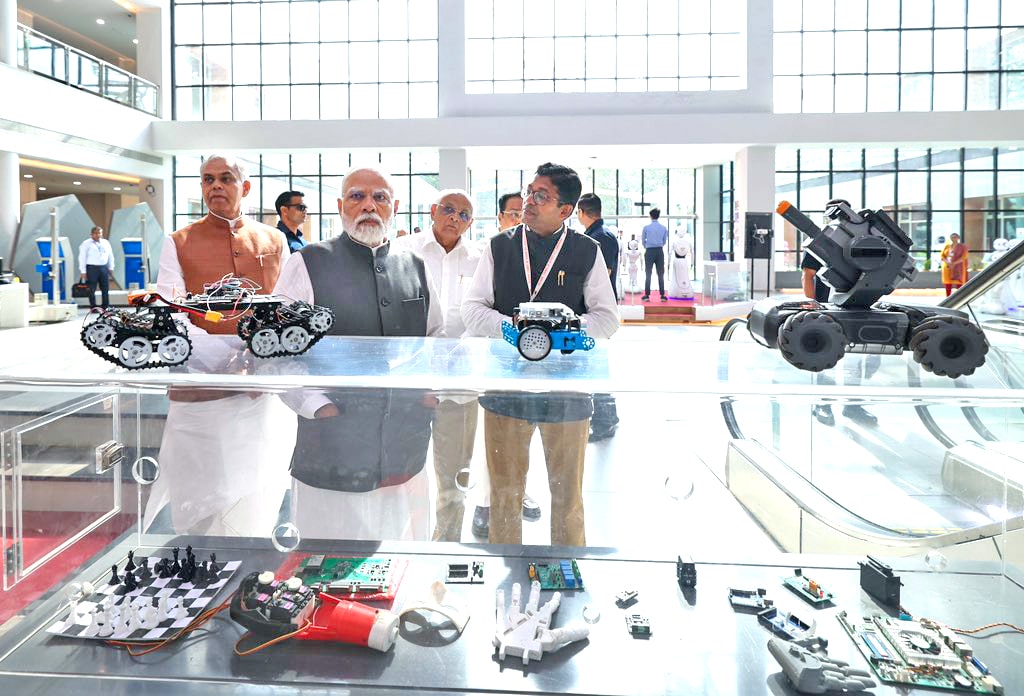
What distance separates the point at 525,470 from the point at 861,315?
973 mm

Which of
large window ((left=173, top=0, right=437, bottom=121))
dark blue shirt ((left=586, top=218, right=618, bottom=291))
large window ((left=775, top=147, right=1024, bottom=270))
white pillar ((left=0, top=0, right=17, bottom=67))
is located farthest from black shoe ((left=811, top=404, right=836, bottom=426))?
large window ((left=775, top=147, right=1024, bottom=270))

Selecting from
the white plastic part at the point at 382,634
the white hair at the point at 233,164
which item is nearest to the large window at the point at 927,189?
the white hair at the point at 233,164

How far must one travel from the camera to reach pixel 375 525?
2033 millimetres

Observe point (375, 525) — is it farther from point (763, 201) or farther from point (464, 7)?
point (464, 7)

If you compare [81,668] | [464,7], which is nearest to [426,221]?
[464,7]

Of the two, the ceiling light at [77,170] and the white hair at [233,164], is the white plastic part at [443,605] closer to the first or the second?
the white hair at [233,164]

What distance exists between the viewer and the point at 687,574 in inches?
75.0

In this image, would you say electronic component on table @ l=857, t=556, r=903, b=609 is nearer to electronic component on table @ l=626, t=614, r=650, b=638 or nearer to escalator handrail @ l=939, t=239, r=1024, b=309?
electronic component on table @ l=626, t=614, r=650, b=638

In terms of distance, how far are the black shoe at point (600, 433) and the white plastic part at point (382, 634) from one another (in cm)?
65

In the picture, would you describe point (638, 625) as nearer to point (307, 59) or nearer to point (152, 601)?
point (152, 601)

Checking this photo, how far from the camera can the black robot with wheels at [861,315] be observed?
1.93 meters

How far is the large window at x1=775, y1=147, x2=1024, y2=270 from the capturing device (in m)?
23.3

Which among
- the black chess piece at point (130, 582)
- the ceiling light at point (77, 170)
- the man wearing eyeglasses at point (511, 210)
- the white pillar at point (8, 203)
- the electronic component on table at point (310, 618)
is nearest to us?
the electronic component on table at point (310, 618)

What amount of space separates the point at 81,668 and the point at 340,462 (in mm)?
718
